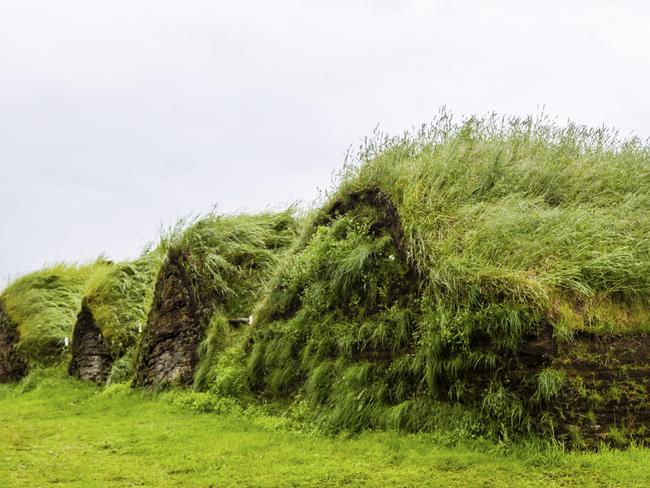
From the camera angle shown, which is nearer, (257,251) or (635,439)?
(635,439)

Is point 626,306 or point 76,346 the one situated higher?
point 626,306

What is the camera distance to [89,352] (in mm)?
15094

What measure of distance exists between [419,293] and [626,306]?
239 centimetres

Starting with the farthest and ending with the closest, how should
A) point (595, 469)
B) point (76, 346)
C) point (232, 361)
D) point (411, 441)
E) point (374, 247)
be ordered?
1. point (76, 346)
2. point (232, 361)
3. point (374, 247)
4. point (411, 441)
5. point (595, 469)

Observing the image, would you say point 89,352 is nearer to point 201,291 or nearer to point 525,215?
point 201,291

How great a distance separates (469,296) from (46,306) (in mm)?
14557

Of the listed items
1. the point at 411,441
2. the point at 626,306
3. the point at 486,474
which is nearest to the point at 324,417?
the point at 411,441

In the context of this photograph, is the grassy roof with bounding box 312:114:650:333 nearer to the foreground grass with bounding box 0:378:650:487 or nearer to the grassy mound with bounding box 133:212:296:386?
the foreground grass with bounding box 0:378:650:487

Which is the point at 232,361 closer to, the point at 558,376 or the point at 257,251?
the point at 257,251

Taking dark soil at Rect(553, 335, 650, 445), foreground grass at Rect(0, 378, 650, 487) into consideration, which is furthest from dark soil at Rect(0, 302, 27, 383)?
dark soil at Rect(553, 335, 650, 445)

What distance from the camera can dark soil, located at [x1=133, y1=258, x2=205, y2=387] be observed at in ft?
38.7

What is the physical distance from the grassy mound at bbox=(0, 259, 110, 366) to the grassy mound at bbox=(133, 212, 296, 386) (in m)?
4.31

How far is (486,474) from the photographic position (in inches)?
236

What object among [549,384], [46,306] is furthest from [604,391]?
[46,306]
